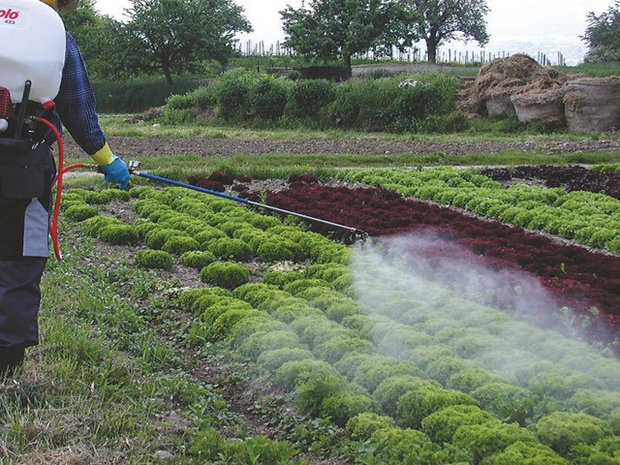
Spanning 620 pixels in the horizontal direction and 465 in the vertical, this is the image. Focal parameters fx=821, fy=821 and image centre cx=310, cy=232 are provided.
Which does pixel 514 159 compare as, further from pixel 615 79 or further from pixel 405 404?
pixel 405 404

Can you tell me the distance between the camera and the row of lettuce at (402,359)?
431 centimetres

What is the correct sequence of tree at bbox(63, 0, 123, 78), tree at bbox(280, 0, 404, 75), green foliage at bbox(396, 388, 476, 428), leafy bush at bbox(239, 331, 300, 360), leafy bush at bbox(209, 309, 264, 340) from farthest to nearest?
tree at bbox(63, 0, 123, 78) → tree at bbox(280, 0, 404, 75) → leafy bush at bbox(209, 309, 264, 340) → leafy bush at bbox(239, 331, 300, 360) → green foliage at bbox(396, 388, 476, 428)

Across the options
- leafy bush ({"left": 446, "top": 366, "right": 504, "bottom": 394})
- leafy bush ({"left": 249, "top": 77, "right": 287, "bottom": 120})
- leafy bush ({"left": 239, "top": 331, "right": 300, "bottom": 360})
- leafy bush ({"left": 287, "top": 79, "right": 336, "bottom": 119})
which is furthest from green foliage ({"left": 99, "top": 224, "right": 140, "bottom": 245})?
leafy bush ({"left": 249, "top": 77, "right": 287, "bottom": 120})

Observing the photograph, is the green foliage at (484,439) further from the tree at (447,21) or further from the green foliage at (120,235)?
the tree at (447,21)

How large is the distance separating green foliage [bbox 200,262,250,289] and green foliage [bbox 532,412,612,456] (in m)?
4.10

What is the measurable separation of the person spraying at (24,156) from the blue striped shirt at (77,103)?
0.64ft

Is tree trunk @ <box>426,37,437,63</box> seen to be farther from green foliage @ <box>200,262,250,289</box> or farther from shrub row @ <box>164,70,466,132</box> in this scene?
green foliage @ <box>200,262,250,289</box>

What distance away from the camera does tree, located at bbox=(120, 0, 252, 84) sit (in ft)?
144

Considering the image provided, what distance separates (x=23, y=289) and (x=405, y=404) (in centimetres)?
232

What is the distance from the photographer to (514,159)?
16016mm

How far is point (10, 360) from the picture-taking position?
16.2ft

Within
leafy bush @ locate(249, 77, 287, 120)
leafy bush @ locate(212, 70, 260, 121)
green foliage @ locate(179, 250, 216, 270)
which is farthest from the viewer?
leafy bush @ locate(212, 70, 260, 121)

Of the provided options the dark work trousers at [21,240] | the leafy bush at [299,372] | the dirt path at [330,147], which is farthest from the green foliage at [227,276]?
the dirt path at [330,147]

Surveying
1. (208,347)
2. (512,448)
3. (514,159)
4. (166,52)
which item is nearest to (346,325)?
(208,347)
